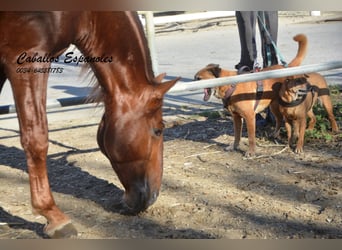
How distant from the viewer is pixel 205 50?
332 centimetres

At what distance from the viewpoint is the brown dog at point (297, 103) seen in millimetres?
2836

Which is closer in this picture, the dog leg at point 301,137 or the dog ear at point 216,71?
the dog ear at point 216,71

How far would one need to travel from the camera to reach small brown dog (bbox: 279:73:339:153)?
9.32ft

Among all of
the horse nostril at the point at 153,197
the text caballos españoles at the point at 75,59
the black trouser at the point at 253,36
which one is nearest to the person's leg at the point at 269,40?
the black trouser at the point at 253,36

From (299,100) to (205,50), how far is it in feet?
2.22

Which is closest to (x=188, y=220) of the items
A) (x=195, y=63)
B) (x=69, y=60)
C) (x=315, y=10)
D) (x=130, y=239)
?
(x=130, y=239)

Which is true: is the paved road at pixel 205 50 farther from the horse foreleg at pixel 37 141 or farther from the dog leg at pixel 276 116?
the dog leg at pixel 276 116

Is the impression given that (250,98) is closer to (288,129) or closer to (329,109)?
(288,129)

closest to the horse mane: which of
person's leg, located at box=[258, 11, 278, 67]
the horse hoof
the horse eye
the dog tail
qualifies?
the horse eye

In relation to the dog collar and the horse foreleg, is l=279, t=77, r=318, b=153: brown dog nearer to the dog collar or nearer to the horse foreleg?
the dog collar

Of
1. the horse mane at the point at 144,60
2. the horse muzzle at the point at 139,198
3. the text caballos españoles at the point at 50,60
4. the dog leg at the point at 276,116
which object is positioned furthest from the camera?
the dog leg at the point at 276,116

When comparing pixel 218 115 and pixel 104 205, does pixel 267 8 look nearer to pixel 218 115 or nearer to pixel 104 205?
pixel 104 205

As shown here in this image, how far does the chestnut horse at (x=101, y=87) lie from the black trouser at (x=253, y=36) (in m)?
0.46

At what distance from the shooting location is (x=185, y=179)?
267 cm
